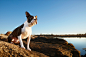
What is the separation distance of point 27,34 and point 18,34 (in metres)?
0.53

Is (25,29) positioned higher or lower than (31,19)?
lower

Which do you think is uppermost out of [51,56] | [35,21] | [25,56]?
[35,21]

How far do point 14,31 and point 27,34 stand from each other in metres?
0.91

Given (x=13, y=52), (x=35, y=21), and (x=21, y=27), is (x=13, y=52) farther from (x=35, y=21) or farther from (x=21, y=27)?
(x=35, y=21)

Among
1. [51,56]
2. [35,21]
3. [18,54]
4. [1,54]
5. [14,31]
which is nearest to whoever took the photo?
[1,54]

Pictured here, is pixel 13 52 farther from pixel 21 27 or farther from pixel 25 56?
pixel 21 27

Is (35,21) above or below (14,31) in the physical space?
above

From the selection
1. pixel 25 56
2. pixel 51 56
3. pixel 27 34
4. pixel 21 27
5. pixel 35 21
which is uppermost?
pixel 35 21

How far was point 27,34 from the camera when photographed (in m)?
3.96

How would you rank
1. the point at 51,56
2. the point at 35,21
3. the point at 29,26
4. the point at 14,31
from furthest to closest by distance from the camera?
the point at 51,56 < the point at 14,31 < the point at 29,26 < the point at 35,21

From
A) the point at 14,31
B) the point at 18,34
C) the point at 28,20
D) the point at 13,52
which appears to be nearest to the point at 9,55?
the point at 13,52

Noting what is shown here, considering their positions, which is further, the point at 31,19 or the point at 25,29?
the point at 25,29

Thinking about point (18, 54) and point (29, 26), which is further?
point (29, 26)

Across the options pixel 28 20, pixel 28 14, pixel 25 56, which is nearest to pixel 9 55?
pixel 25 56
